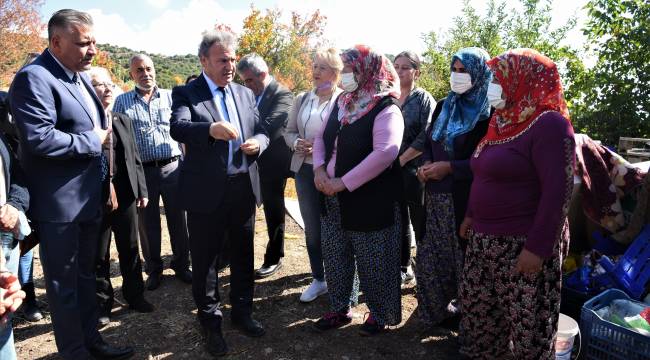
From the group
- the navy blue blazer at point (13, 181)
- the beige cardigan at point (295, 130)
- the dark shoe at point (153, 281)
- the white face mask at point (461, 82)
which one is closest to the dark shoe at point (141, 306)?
the dark shoe at point (153, 281)

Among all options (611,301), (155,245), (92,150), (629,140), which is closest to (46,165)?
(92,150)

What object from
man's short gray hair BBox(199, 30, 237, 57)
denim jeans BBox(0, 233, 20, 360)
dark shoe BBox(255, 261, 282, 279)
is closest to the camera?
denim jeans BBox(0, 233, 20, 360)

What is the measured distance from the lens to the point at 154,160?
3912 mm

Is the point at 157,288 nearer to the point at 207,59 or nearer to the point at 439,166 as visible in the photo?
the point at 207,59

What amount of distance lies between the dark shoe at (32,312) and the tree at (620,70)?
788 cm

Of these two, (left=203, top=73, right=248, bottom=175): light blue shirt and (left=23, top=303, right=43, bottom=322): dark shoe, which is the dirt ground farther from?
(left=203, top=73, right=248, bottom=175): light blue shirt

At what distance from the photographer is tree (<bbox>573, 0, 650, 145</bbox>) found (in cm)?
635

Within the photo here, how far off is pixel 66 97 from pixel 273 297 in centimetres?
234

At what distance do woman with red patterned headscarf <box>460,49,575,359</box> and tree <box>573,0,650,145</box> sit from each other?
5.61m

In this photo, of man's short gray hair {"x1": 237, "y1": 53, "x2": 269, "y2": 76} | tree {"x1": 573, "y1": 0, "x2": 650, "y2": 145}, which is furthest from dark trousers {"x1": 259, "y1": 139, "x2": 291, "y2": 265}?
tree {"x1": 573, "y1": 0, "x2": 650, "y2": 145}

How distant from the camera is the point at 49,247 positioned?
241 cm

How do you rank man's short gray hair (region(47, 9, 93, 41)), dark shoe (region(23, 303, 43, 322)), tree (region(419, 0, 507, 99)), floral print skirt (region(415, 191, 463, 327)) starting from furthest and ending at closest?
tree (region(419, 0, 507, 99))
dark shoe (region(23, 303, 43, 322))
floral print skirt (region(415, 191, 463, 327))
man's short gray hair (region(47, 9, 93, 41))

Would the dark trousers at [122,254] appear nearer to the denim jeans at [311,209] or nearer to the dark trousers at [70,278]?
the dark trousers at [70,278]

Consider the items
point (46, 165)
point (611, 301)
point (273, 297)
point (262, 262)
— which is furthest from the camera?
point (262, 262)
